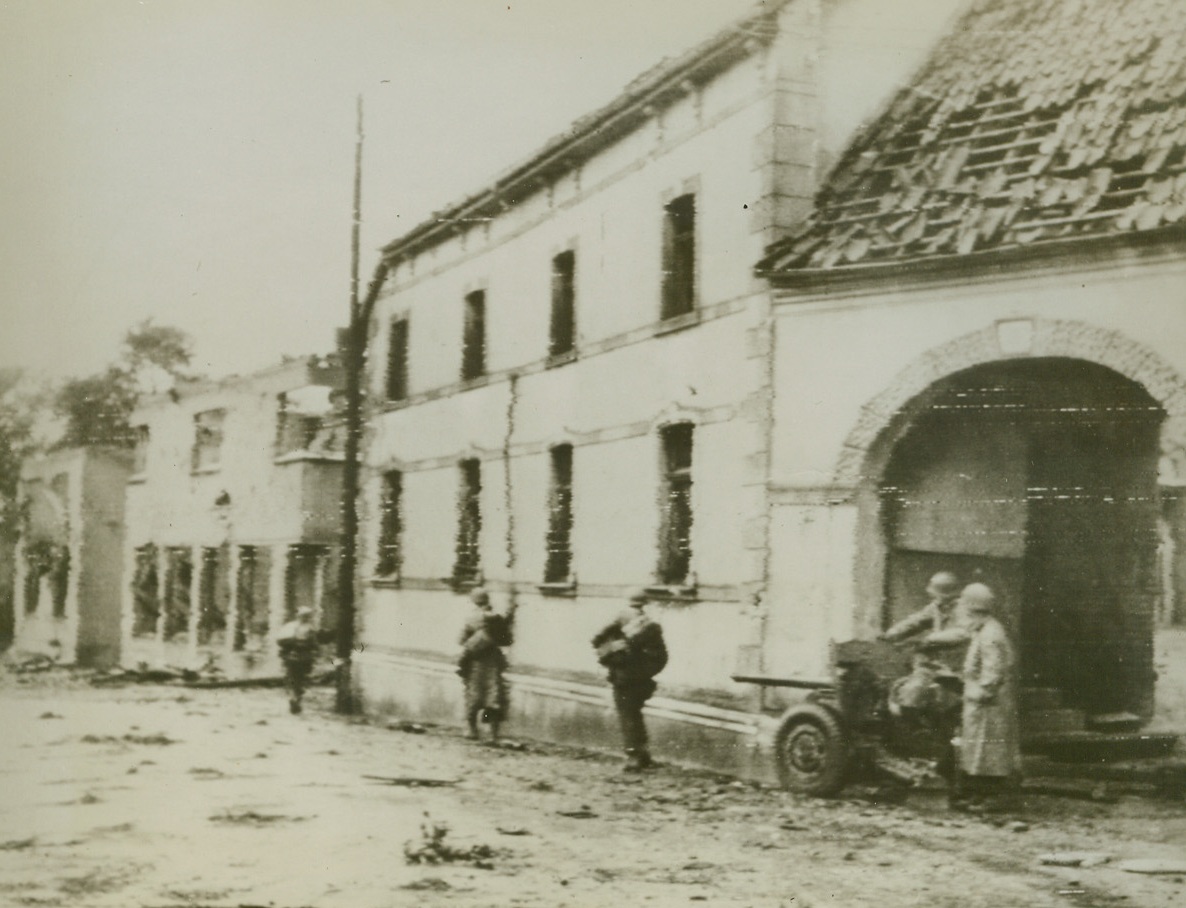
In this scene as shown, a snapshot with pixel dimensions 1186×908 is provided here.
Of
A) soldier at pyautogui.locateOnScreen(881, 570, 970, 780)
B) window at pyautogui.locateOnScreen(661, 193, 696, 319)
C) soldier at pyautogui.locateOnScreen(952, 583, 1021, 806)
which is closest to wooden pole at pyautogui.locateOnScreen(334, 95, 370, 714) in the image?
window at pyautogui.locateOnScreen(661, 193, 696, 319)

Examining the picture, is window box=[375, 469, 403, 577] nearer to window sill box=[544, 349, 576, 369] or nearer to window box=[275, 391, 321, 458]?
window box=[275, 391, 321, 458]

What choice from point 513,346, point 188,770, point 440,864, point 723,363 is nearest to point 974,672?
point 723,363

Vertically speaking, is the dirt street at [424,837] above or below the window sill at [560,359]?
below

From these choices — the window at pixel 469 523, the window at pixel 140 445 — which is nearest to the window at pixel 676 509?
the window at pixel 469 523

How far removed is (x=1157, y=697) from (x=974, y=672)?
1.42m

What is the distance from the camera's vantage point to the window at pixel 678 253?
386 inches

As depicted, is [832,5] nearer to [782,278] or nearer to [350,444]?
[782,278]

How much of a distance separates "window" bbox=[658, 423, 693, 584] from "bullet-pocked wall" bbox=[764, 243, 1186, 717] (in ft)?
2.58

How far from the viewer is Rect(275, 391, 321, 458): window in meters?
8.33

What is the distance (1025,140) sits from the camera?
324 inches

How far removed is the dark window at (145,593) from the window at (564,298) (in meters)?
3.28

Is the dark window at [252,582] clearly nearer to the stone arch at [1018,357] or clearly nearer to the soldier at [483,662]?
the soldier at [483,662]

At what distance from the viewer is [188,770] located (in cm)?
776

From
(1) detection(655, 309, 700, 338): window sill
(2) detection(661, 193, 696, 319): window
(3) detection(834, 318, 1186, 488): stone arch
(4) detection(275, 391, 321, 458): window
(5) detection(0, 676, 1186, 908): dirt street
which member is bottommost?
(5) detection(0, 676, 1186, 908): dirt street
